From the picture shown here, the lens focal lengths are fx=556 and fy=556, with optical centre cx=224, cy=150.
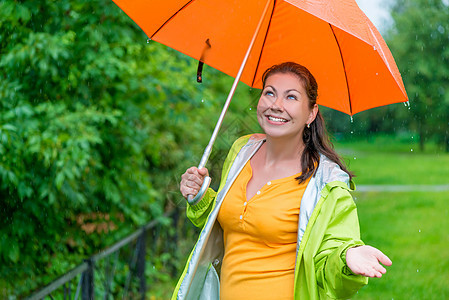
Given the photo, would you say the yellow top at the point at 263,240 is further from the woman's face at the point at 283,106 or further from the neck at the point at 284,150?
the woman's face at the point at 283,106

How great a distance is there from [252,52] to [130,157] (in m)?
2.46

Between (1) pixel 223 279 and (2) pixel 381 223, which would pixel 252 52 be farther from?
(2) pixel 381 223

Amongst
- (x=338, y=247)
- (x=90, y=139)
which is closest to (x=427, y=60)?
(x=90, y=139)

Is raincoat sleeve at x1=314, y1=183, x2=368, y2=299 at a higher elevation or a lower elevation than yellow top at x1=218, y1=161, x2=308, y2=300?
higher

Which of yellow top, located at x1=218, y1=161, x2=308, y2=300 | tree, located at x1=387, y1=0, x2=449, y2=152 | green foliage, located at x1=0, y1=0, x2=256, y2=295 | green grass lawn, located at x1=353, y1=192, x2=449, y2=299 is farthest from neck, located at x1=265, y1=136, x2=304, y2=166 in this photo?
tree, located at x1=387, y1=0, x2=449, y2=152

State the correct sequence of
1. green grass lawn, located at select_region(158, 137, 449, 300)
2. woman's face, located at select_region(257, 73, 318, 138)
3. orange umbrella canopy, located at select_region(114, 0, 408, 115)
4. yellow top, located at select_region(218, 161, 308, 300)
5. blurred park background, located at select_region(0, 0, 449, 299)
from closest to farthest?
yellow top, located at select_region(218, 161, 308, 300) < woman's face, located at select_region(257, 73, 318, 138) < orange umbrella canopy, located at select_region(114, 0, 408, 115) < blurred park background, located at select_region(0, 0, 449, 299) < green grass lawn, located at select_region(158, 137, 449, 300)

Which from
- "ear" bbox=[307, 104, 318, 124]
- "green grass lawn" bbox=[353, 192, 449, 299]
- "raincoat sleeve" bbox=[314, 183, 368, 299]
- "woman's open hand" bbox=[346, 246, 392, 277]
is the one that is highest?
"ear" bbox=[307, 104, 318, 124]

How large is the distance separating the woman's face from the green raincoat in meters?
0.22

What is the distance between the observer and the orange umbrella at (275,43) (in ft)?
8.91

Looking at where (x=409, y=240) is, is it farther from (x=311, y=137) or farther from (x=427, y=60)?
(x=427, y=60)

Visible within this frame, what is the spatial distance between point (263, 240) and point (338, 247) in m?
0.39

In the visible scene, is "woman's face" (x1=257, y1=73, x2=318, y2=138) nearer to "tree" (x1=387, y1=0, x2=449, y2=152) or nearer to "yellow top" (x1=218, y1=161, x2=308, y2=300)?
"yellow top" (x1=218, y1=161, x2=308, y2=300)

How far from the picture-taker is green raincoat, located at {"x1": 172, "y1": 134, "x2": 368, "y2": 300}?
2.15 meters

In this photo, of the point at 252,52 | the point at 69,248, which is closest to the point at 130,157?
the point at 69,248
